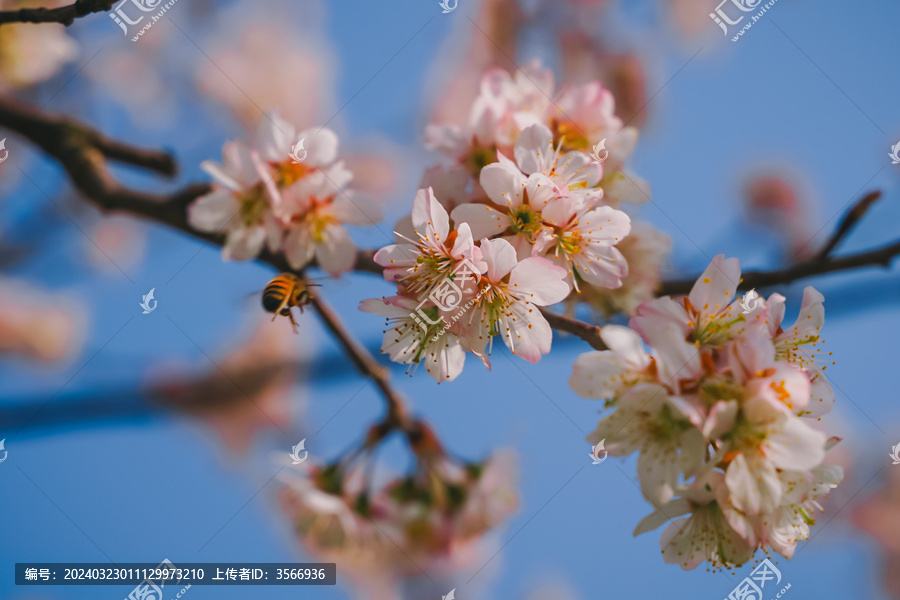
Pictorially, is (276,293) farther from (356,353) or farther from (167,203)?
(167,203)

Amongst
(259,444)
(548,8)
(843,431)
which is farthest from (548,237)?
(259,444)

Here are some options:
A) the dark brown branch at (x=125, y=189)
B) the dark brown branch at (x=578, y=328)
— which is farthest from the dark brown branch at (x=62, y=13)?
the dark brown branch at (x=578, y=328)

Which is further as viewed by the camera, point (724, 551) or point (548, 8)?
point (548, 8)

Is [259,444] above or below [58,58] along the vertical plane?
below

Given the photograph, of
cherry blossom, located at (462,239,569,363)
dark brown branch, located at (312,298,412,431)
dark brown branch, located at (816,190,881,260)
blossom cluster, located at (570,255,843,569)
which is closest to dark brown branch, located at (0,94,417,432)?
dark brown branch, located at (312,298,412,431)

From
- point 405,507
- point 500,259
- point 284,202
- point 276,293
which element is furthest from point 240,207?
point 405,507

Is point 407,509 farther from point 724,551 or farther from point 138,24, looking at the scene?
point 138,24
